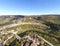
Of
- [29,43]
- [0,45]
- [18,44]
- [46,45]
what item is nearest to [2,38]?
[0,45]

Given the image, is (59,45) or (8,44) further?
(8,44)

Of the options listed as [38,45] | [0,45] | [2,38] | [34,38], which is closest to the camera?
[38,45]

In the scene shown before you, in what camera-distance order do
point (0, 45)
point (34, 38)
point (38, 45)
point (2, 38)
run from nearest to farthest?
point (38, 45)
point (34, 38)
point (0, 45)
point (2, 38)

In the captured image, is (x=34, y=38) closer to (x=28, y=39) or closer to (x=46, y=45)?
(x=28, y=39)

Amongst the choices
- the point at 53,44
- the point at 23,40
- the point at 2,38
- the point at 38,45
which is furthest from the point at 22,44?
the point at 2,38

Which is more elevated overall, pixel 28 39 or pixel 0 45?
pixel 28 39

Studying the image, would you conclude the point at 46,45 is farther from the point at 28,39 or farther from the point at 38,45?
the point at 28,39

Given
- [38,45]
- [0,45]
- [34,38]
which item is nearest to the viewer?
[38,45]

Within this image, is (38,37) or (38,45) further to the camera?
(38,37)
